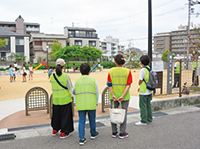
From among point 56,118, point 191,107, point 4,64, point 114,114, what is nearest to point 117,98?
point 114,114

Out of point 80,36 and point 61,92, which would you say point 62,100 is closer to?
point 61,92

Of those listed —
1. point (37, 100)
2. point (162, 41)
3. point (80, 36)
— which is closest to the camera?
point (37, 100)

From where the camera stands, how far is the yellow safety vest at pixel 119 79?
3.91 m

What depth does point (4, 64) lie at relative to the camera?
40250 millimetres

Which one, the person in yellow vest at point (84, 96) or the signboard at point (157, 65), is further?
the signboard at point (157, 65)

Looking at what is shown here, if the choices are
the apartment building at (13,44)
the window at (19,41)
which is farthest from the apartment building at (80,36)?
the window at (19,41)

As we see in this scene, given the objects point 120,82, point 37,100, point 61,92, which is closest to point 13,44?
point 37,100

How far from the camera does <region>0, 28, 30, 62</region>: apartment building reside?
45.0 meters

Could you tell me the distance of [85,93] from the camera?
3.74 metres

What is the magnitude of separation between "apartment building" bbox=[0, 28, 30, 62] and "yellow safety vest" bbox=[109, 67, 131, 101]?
45.9 m

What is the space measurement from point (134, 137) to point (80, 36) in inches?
2168

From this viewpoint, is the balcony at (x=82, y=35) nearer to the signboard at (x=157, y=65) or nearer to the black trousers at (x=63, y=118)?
the signboard at (x=157, y=65)

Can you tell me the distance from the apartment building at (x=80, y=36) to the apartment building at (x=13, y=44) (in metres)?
13.3

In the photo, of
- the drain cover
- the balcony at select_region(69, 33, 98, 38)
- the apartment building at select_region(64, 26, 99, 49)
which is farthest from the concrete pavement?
the balcony at select_region(69, 33, 98, 38)
